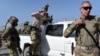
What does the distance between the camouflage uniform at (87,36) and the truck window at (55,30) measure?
5.44 m

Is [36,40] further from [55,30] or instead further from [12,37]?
[12,37]

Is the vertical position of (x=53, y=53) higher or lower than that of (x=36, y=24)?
lower

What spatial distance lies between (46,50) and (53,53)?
1.74ft

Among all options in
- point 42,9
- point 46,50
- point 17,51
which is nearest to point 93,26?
point 17,51

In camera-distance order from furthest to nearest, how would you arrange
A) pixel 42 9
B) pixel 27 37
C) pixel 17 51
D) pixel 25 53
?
pixel 42 9 < pixel 27 37 < pixel 25 53 < pixel 17 51

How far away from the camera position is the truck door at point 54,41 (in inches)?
431

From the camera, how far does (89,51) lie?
555 centimetres

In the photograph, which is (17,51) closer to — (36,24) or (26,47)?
(26,47)

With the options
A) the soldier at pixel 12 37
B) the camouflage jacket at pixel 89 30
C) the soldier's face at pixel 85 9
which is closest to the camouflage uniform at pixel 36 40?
the soldier at pixel 12 37

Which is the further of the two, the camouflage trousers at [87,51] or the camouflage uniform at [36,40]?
the camouflage uniform at [36,40]

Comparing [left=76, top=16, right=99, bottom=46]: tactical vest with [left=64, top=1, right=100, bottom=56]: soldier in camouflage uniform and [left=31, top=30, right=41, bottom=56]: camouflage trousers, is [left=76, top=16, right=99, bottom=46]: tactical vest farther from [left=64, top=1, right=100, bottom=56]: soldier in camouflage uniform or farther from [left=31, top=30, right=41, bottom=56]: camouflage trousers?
[left=31, top=30, right=41, bottom=56]: camouflage trousers

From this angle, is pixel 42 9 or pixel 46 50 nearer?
pixel 46 50

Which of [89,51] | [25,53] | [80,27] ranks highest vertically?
[80,27]

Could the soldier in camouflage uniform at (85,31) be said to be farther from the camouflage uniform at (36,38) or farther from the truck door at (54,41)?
the camouflage uniform at (36,38)
